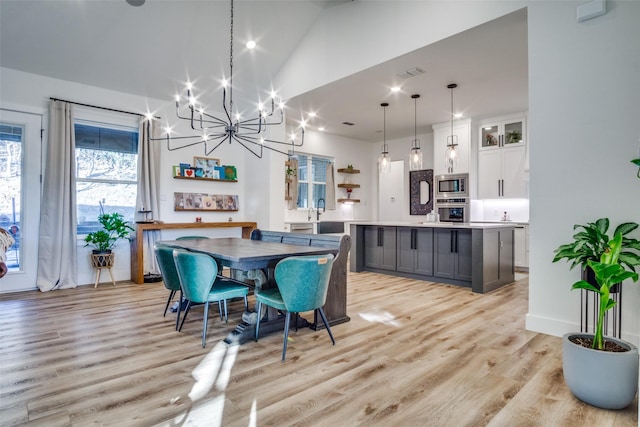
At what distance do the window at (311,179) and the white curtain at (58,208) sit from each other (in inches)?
164

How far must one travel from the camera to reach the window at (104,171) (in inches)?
211

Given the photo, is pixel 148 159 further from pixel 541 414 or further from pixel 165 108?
pixel 541 414

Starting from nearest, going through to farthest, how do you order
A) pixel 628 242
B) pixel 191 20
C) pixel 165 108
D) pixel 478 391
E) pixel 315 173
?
pixel 478 391, pixel 628 242, pixel 191 20, pixel 165 108, pixel 315 173

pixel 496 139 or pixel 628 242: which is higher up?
pixel 496 139

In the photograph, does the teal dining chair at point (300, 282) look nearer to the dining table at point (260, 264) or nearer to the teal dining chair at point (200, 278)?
the dining table at point (260, 264)

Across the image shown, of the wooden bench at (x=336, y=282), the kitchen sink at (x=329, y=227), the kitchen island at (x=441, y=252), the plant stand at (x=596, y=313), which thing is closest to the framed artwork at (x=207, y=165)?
the kitchen sink at (x=329, y=227)

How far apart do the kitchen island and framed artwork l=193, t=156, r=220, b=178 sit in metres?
2.73

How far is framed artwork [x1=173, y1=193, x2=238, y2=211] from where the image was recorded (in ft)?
20.2

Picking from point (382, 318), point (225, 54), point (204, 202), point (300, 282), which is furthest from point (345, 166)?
point (300, 282)

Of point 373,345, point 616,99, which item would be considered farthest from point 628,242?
point 373,345

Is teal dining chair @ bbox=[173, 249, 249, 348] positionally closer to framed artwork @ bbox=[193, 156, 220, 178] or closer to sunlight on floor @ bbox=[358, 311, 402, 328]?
sunlight on floor @ bbox=[358, 311, 402, 328]

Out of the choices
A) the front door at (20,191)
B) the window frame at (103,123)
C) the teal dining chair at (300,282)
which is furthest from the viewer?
the window frame at (103,123)

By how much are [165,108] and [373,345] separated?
17.1 ft

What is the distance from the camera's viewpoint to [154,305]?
412 cm
